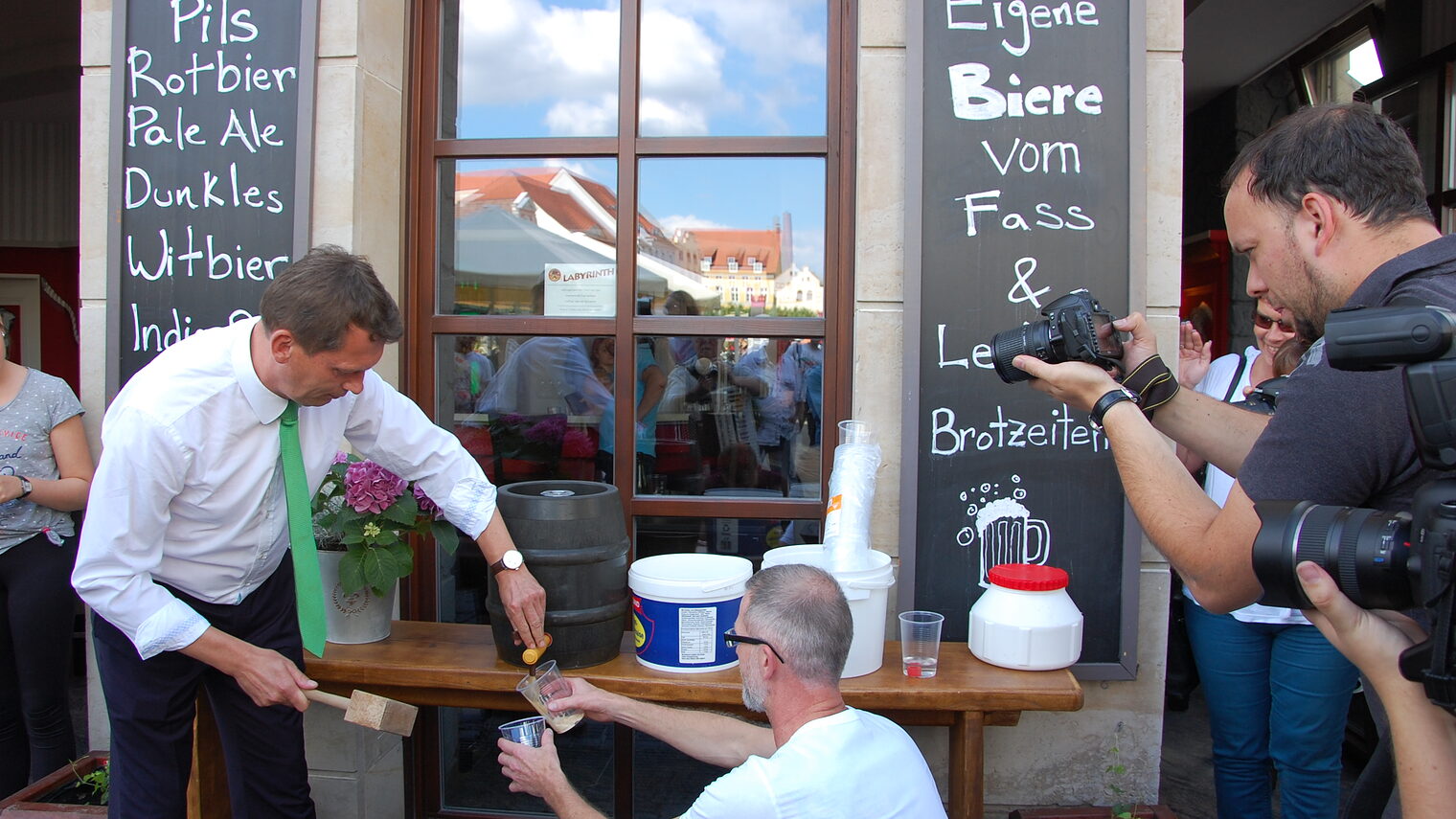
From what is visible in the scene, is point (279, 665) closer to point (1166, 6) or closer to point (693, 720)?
point (693, 720)

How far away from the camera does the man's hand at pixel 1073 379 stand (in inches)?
71.9

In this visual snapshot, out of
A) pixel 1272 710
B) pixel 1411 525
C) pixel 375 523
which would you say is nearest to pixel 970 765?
pixel 1272 710

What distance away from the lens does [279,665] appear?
6.98ft

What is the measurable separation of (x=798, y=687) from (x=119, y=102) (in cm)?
281

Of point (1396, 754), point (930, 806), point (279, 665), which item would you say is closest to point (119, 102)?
point (279, 665)

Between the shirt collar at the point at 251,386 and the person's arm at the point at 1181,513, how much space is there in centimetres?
177

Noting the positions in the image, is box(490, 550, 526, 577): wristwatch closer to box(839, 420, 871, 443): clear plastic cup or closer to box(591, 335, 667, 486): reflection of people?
box(591, 335, 667, 486): reflection of people

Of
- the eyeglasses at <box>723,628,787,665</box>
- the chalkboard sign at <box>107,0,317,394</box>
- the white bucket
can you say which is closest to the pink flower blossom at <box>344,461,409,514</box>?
the chalkboard sign at <box>107,0,317,394</box>

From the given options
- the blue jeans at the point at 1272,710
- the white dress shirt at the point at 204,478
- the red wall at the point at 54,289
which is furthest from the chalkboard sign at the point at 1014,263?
the red wall at the point at 54,289

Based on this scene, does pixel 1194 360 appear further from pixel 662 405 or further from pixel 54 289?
pixel 54 289

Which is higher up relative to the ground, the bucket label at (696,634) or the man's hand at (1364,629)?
the man's hand at (1364,629)

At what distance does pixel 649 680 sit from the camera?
238cm

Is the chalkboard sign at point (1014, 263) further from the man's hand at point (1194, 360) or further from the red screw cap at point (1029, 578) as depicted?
the man's hand at point (1194, 360)

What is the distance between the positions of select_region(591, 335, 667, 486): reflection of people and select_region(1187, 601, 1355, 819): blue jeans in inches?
69.1
